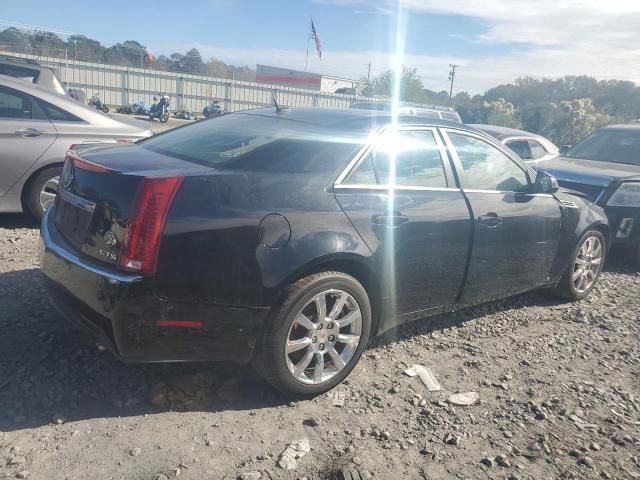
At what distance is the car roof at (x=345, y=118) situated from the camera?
3677 mm

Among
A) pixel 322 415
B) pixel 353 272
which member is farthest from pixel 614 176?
pixel 322 415

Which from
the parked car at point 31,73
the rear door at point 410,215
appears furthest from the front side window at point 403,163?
the parked car at point 31,73

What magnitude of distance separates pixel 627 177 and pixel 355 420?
535 centimetres

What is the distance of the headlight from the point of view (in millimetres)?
6508

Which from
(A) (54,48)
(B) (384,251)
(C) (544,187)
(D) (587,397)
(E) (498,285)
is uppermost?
(A) (54,48)

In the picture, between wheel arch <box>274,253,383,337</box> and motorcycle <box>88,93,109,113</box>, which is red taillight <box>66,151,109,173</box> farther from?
motorcycle <box>88,93,109,113</box>

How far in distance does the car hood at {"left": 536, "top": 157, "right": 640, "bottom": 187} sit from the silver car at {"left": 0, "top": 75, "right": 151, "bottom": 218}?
5.75 meters

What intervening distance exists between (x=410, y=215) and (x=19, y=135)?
4432 millimetres

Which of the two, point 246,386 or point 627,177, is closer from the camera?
point 246,386

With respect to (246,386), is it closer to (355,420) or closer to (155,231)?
(355,420)

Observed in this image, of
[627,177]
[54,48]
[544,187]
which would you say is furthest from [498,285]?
[54,48]

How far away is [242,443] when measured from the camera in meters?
2.73

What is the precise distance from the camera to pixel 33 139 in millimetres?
5777

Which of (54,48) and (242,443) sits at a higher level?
(54,48)
